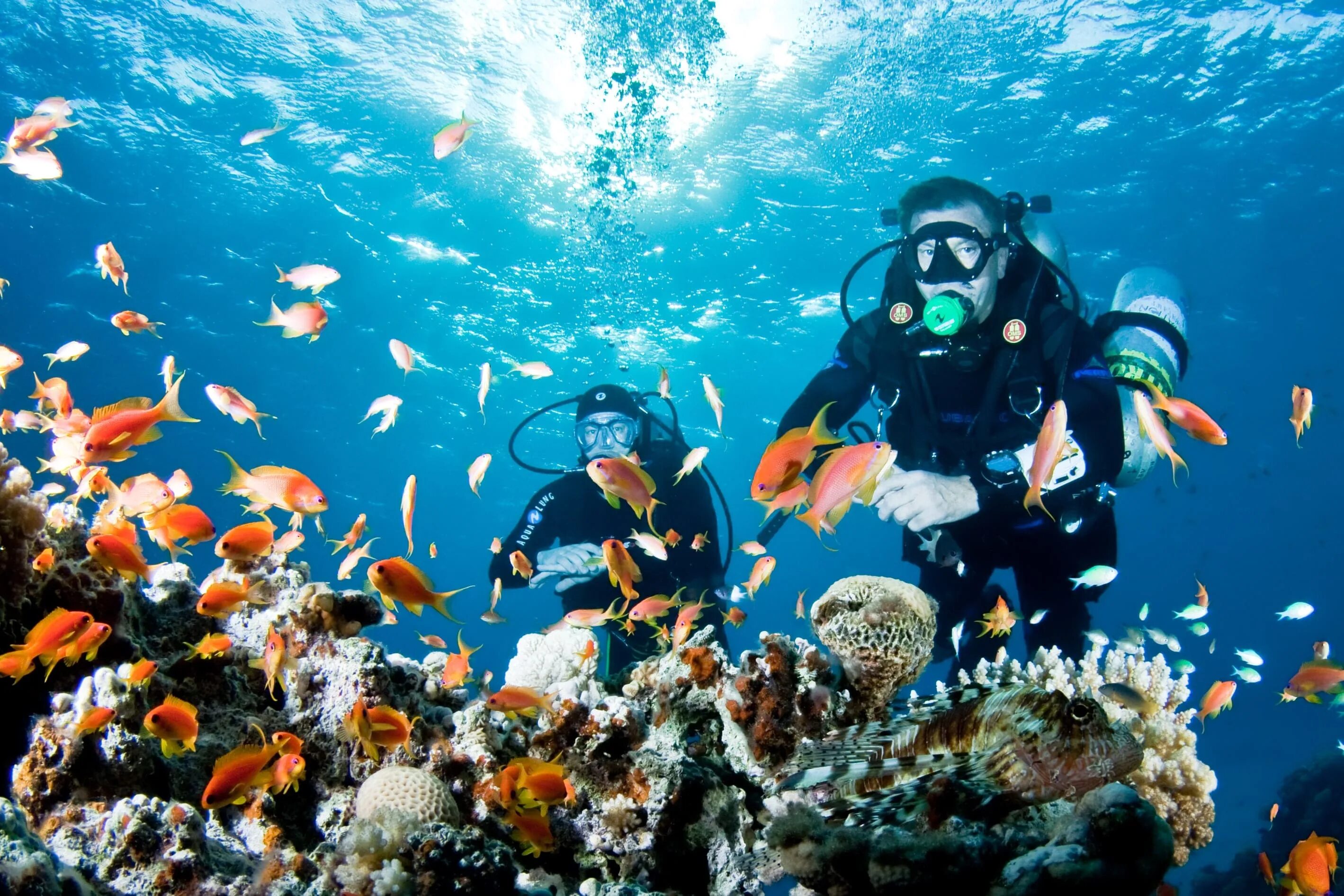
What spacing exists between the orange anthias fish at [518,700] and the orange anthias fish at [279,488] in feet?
4.55

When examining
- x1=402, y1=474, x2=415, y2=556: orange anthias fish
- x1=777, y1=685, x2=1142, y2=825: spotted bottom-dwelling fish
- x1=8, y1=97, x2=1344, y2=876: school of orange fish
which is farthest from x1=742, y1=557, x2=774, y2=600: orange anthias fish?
x1=777, y1=685, x2=1142, y2=825: spotted bottom-dwelling fish

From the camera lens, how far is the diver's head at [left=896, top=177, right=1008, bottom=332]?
5.69m

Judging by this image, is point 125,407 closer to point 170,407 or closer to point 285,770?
point 170,407

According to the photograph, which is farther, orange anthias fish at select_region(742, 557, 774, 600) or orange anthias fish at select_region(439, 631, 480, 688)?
orange anthias fish at select_region(742, 557, 774, 600)

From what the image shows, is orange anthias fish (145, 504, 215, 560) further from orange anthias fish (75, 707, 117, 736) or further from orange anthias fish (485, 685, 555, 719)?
orange anthias fish (485, 685, 555, 719)

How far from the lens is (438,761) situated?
2.89 meters

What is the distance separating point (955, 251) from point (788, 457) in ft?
13.4

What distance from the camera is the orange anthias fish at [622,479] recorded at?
338cm

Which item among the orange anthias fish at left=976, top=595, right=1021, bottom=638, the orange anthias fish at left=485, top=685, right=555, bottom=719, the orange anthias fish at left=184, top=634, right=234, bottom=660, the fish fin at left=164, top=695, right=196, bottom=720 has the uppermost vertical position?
the orange anthias fish at left=976, top=595, right=1021, bottom=638

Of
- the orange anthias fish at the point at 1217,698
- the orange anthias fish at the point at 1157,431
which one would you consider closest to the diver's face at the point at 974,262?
the orange anthias fish at the point at 1157,431

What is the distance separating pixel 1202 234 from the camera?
21562 millimetres

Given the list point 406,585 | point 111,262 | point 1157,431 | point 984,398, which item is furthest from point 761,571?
point 111,262

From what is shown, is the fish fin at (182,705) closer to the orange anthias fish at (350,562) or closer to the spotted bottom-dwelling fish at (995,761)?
the spotted bottom-dwelling fish at (995,761)

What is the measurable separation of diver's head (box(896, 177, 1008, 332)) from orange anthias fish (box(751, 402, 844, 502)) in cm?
310
